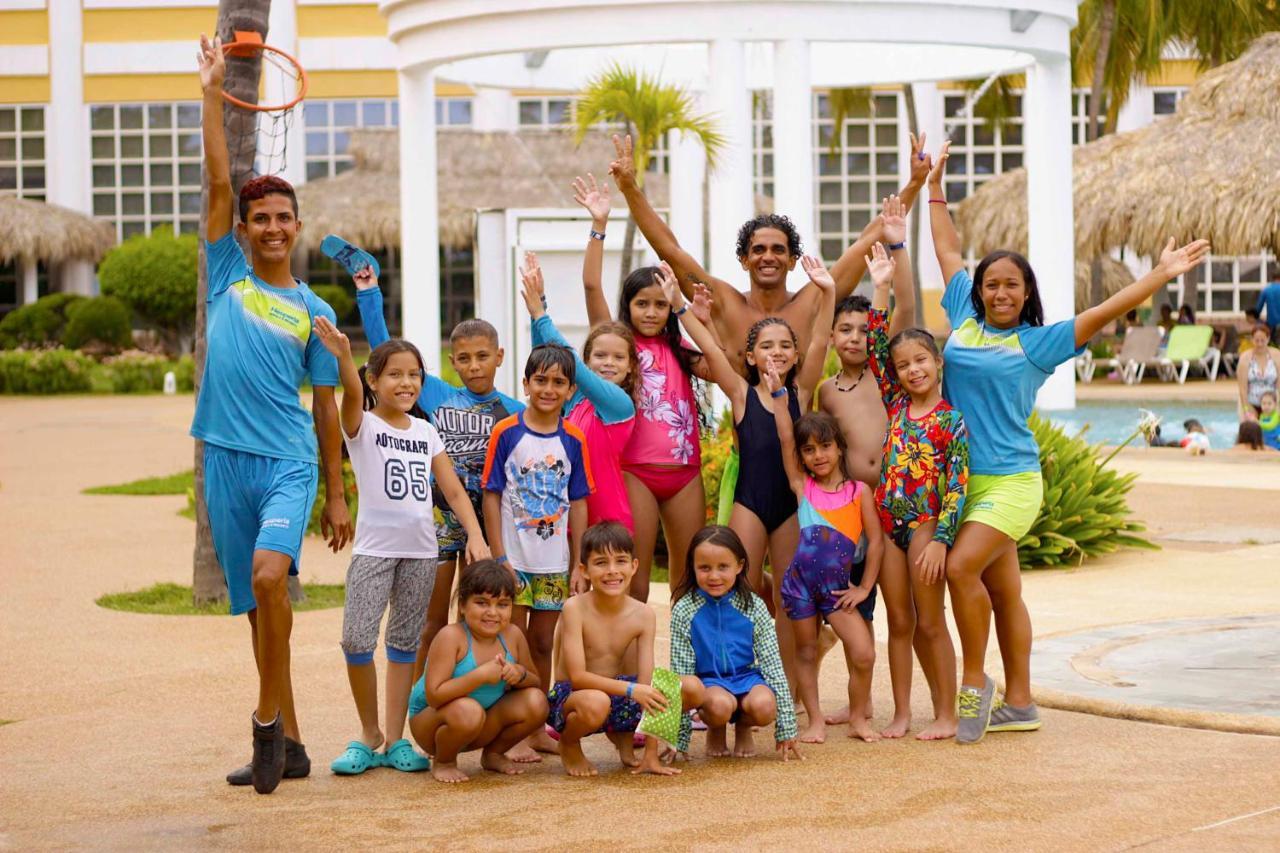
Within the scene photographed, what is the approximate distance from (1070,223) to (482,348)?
14163mm

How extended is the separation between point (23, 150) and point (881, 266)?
3464 centimetres

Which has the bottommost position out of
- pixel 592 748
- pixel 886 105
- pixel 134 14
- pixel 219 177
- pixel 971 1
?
pixel 592 748

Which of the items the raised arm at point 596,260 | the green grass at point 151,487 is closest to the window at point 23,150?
the green grass at point 151,487

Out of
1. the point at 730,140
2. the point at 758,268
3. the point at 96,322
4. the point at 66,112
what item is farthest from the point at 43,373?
the point at 758,268

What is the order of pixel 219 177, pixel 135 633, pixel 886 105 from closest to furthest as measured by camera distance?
pixel 219 177 < pixel 135 633 < pixel 886 105

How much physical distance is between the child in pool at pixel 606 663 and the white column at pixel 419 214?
496 inches

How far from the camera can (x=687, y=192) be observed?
A: 19.1m

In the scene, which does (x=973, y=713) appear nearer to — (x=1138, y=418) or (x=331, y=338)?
(x=331, y=338)

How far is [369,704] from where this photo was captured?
5492 mm

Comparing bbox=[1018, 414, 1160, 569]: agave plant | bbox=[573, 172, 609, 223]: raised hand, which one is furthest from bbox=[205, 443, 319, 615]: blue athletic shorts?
bbox=[1018, 414, 1160, 569]: agave plant

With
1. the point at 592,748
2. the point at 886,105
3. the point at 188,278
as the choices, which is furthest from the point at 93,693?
the point at 886,105

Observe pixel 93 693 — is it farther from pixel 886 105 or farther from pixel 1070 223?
pixel 886 105

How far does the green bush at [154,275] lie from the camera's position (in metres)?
32.8

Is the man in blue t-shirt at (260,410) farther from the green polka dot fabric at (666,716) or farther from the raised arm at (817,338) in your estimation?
the raised arm at (817,338)
